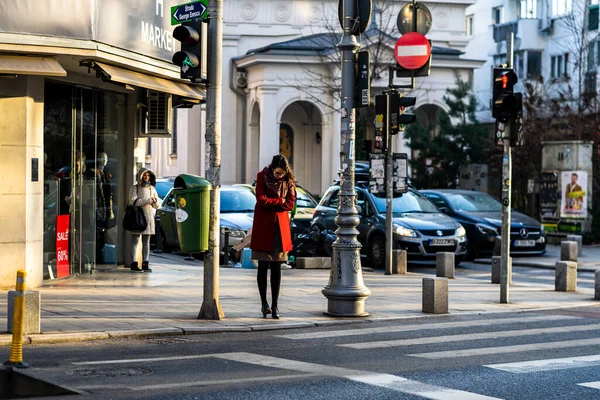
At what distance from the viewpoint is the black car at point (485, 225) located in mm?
26125

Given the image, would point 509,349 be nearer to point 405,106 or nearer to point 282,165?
point 282,165

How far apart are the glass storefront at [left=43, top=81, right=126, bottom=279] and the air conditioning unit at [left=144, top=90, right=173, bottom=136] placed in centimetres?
49

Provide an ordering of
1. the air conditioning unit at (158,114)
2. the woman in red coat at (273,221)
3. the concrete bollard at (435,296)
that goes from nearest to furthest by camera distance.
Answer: the woman in red coat at (273,221) → the concrete bollard at (435,296) → the air conditioning unit at (158,114)

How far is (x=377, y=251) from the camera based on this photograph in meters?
23.7

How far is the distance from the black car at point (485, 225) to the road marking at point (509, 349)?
14.0 m

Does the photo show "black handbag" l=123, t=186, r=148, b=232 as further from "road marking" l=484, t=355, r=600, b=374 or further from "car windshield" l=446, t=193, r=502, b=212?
"car windshield" l=446, t=193, r=502, b=212

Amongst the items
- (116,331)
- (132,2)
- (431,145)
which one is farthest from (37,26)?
(431,145)

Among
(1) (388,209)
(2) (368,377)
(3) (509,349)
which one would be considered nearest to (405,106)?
(1) (388,209)

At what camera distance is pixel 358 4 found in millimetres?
14336

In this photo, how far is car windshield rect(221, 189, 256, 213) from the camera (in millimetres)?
24875

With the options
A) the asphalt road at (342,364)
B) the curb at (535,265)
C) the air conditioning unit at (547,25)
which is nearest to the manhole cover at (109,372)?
the asphalt road at (342,364)

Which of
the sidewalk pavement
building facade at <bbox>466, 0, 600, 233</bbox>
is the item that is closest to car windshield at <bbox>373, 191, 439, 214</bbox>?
the sidewalk pavement

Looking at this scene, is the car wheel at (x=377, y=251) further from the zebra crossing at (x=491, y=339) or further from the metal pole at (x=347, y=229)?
the metal pole at (x=347, y=229)

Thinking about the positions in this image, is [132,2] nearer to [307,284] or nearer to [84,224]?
[84,224]
